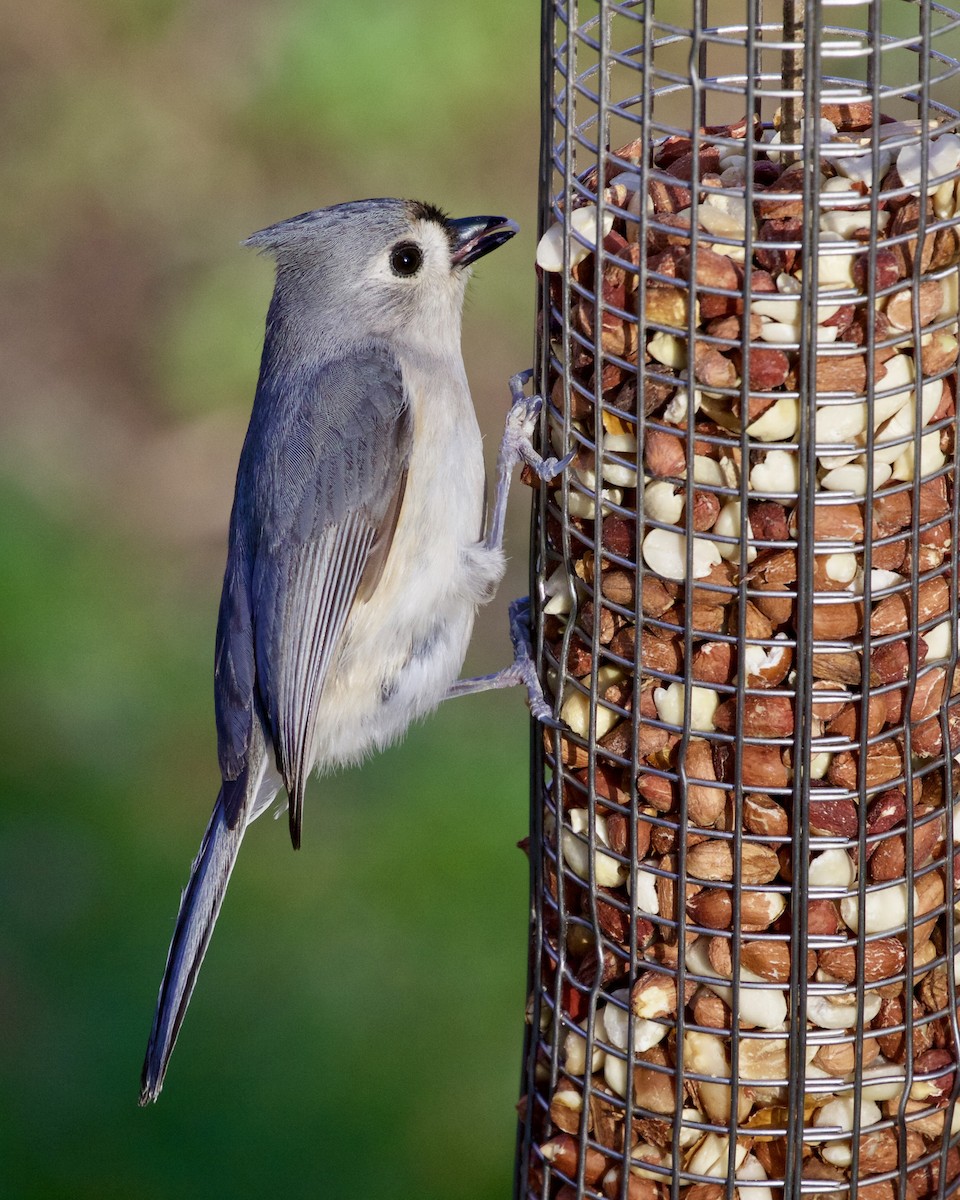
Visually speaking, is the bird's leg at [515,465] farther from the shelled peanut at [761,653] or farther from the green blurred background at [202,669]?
the green blurred background at [202,669]

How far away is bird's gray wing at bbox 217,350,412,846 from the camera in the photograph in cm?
309

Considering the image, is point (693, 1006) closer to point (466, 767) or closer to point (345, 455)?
point (345, 455)

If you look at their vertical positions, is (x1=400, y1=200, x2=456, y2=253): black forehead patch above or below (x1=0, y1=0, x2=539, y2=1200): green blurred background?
above

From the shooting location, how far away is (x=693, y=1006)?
2504 mm

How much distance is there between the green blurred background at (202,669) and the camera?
4.14m

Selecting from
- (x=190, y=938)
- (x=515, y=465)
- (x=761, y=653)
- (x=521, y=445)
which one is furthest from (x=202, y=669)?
(x=761, y=653)

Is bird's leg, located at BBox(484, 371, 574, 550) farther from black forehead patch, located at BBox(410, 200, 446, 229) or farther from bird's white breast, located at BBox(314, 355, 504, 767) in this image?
black forehead patch, located at BBox(410, 200, 446, 229)

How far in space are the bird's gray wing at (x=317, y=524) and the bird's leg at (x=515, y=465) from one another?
0.25 metres

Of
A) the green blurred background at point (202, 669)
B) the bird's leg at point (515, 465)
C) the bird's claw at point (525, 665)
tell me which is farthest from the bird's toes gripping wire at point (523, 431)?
the green blurred background at point (202, 669)

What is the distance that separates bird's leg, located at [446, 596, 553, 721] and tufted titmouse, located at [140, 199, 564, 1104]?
10 cm

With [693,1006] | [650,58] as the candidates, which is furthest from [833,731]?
[650,58]

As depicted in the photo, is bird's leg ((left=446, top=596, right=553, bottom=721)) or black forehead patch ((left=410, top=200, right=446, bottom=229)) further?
black forehead patch ((left=410, top=200, right=446, bottom=229))

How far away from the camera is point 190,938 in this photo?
3.09 m

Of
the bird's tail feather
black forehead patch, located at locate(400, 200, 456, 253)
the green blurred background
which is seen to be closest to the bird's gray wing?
the bird's tail feather
